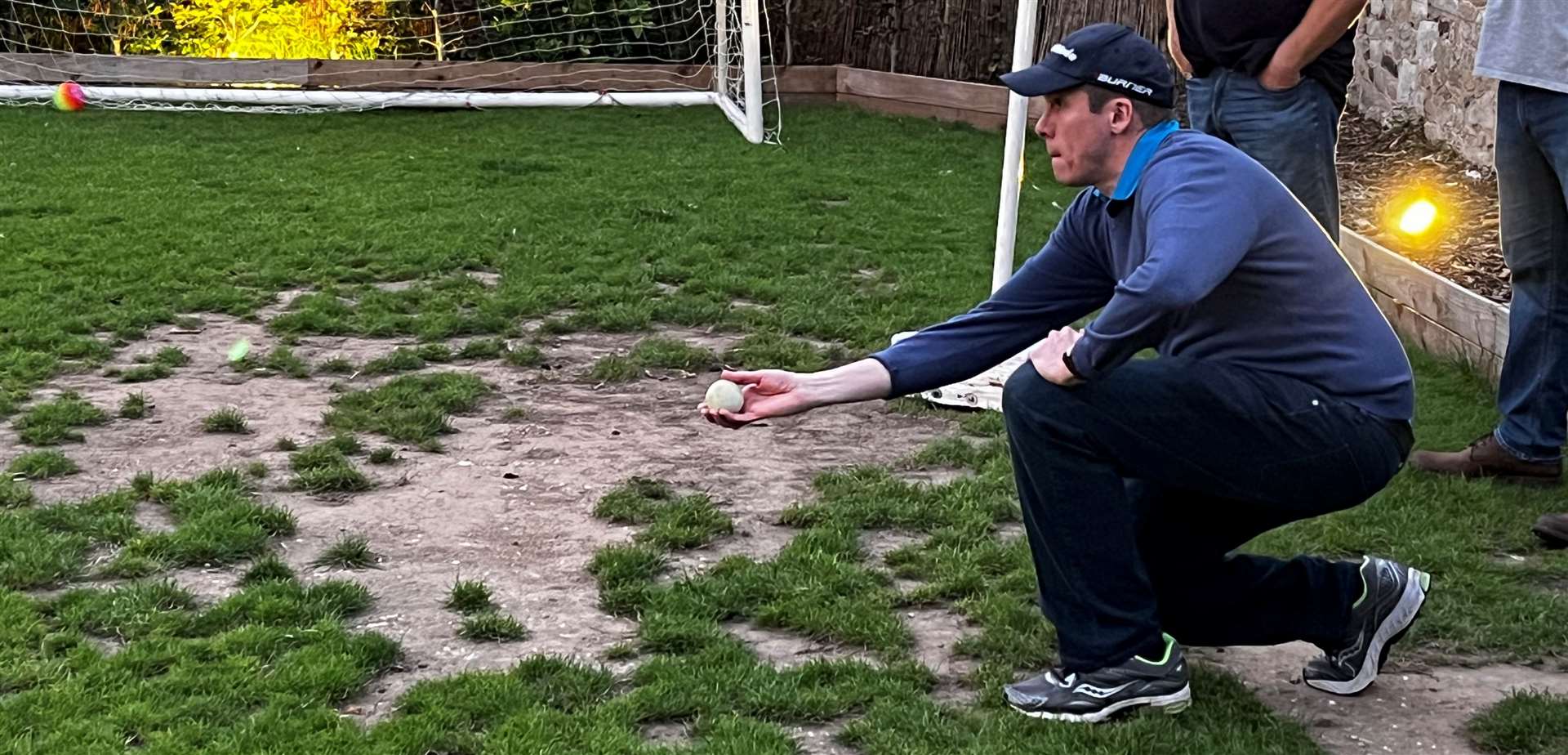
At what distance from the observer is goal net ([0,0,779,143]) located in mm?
11719

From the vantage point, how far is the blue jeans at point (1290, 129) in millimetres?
4461

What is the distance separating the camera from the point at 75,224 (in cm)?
764

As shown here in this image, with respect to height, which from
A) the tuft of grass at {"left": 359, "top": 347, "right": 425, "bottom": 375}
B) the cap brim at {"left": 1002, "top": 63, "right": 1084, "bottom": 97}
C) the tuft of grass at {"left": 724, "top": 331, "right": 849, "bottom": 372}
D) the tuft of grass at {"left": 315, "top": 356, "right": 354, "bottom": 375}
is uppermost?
the cap brim at {"left": 1002, "top": 63, "right": 1084, "bottom": 97}

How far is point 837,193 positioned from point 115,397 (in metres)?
4.64

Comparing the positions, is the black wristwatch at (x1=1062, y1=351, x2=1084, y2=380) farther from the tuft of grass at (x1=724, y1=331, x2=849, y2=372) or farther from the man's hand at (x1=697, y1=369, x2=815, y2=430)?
the tuft of grass at (x1=724, y1=331, x2=849, y2=372)

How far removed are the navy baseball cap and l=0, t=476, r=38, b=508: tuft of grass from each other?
296 centimetres

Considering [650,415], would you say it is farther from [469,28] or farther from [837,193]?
[469,28]

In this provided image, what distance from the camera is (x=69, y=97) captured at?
36.3 feet

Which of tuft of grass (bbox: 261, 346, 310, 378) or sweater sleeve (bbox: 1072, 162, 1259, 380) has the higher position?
sweater sleeve (bbox: 1072, 162, 1259, 380)

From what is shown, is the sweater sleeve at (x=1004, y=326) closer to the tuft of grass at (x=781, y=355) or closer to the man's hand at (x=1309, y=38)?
the man's hand at (x=1309, y=38)

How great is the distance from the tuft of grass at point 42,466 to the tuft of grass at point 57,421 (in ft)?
0.61

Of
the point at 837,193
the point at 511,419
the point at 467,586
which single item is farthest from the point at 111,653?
the point at 837,193

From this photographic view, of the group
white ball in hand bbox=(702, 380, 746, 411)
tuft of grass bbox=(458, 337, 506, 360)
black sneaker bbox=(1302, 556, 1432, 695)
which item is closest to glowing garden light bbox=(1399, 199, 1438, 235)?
tuft of grass bbox=(458, 337, 506, 360)

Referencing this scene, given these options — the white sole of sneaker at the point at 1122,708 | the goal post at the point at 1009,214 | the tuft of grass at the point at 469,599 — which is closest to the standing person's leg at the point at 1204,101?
the goal post at the point at 1009,214
